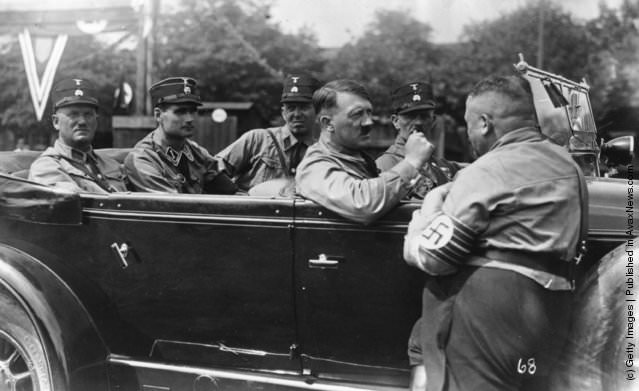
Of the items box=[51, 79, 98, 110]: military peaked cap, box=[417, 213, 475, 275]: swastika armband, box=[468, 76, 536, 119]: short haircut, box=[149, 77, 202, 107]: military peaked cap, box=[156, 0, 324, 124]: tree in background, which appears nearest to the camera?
box=[417, 213, 475, 275]: swastika armband

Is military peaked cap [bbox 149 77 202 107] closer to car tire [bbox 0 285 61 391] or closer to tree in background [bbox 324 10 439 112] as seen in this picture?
car tire [bbox 0 285 61 391]

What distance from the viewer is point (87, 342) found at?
2.65 m

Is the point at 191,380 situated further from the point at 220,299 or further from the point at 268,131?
the point at 268,131

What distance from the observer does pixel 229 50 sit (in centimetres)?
1452

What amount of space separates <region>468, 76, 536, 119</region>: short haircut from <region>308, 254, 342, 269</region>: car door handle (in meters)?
0.79

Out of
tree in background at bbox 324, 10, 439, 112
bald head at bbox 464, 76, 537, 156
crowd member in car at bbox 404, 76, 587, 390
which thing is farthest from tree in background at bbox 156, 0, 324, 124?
crowd member in car at bbox 404, 76, 587, 390

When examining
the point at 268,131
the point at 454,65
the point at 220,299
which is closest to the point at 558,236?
the point at 220,299

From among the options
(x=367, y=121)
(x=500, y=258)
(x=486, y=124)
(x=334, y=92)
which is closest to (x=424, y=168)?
(x=367, y=121)

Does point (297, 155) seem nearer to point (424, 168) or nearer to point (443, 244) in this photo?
point (424, 168)

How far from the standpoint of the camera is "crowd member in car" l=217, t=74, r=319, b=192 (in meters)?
4.10

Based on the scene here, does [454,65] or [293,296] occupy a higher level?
[454,65]

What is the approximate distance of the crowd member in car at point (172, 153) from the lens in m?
3.13

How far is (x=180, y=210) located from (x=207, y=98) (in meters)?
12.9

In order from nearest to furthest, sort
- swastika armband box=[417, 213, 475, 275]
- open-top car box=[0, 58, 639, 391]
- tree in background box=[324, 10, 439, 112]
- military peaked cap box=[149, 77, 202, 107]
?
swastika armband box=[417, 213, 475, 275]
open-top car box=[0, 58, 639, 391]
military peaked cap box=[149, 77, 202, 107]
tree in background box=[324, 10, 439, 112]
